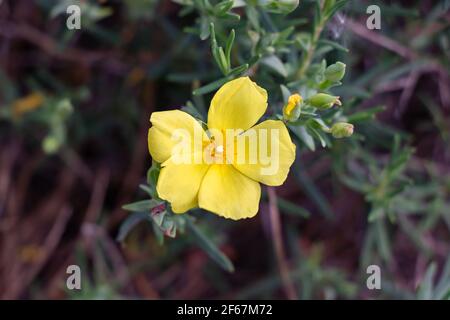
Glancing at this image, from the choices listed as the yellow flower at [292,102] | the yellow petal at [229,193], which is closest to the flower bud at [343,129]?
the yellow flower at [292,102]

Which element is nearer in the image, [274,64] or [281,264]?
[274,64]

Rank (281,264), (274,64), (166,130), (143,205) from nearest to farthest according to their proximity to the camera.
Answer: (166,130) < (143,205) < (274,64) < (281,264)

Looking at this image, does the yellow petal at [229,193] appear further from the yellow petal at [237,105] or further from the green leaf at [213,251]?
the green leaf at [213,251]

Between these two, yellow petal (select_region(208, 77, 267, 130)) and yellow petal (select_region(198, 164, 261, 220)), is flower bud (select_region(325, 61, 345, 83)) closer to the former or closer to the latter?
yellow petal (select_region(208, 77, 267, 130))

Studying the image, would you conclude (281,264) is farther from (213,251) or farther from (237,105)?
(237,105)

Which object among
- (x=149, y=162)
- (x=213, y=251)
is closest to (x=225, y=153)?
(x=213, y=251)

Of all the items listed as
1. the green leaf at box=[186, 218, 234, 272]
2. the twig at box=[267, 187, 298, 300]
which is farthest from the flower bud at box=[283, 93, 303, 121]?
the twig at box=[267, 187, 298, 300]
